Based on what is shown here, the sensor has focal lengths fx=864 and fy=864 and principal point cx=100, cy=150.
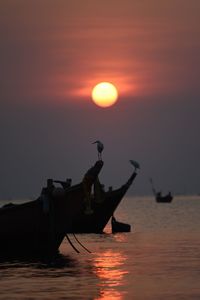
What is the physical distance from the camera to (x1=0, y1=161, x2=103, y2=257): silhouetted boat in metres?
35.7

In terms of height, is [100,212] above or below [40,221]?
above

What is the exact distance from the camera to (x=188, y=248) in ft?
146

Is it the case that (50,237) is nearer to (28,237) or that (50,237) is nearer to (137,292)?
(28,237)

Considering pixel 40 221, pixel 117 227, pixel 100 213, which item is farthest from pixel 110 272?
pixel 117 227

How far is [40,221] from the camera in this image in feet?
119

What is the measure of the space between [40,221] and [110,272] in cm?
540

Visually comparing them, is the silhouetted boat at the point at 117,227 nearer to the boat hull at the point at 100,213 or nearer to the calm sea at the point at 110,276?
the boat hull at the point at 100,213

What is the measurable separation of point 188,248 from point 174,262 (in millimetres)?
8695

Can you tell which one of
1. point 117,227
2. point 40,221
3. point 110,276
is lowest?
point 110,276

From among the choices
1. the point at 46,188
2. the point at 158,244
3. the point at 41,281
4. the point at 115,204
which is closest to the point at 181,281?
the point at 41,281

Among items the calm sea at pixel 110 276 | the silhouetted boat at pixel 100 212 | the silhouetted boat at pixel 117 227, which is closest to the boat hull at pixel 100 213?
the silhouetted boat at pixel 100 212

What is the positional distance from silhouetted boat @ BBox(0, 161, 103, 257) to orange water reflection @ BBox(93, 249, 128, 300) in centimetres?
219

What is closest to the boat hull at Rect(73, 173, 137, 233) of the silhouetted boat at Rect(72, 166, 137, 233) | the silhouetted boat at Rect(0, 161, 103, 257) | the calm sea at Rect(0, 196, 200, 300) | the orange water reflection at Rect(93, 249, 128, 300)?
the silhouetted boat at Rect(72, 166, 137, 233)

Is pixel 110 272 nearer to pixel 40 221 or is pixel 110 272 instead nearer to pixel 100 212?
pixel 40 221
